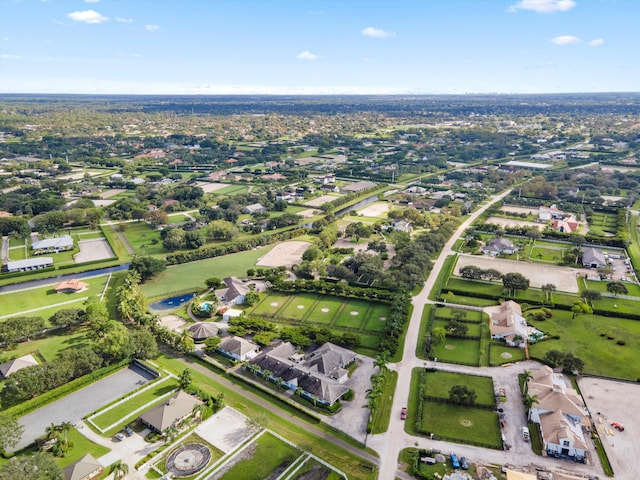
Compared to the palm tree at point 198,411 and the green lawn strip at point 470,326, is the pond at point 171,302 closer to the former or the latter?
the palm tree at point 198,411

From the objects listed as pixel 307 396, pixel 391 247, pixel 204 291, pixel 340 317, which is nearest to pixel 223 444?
pixel 307 396

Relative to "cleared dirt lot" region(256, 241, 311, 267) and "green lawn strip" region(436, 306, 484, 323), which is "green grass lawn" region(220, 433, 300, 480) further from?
"cleared dirt lot" region(256, 241, 311, 267)

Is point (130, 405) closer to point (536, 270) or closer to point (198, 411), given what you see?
point (198, 411)

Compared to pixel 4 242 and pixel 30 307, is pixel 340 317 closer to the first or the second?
pixel 30 307

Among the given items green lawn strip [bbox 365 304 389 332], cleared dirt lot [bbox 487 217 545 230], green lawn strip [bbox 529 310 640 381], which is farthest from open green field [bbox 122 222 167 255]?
cleared dirt lot [bbox 487 217 545 230]

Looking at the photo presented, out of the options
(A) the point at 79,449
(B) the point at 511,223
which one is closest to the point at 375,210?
(B) the point at 511,223

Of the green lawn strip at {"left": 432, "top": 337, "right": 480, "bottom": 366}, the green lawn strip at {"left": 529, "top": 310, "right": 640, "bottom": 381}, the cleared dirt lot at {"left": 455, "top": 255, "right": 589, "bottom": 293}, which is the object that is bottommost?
the green lawn strip at {"left": 432, "top": 337, "right": 480, "bottom": 366}
